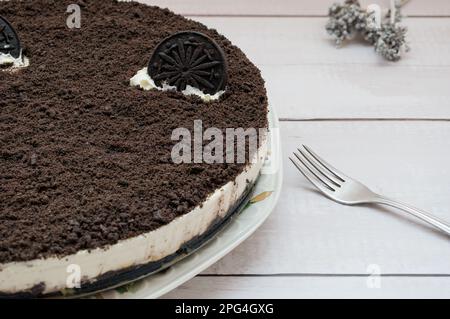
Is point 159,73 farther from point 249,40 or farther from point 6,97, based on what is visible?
point 249,40

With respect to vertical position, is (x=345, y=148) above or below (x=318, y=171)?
above

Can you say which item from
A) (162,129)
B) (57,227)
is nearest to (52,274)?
(57,227)

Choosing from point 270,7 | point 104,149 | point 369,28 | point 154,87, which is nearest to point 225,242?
point 104,149

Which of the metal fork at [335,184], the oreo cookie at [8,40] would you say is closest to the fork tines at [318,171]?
the metal fork at [335,184]

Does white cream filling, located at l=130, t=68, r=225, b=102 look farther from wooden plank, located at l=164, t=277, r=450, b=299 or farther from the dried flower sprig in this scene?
the dried flower sprig

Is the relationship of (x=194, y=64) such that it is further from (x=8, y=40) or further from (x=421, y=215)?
(x=421, y=215)

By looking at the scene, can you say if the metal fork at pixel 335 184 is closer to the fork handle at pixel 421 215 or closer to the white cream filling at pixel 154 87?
the fork handle at pixel 421 215

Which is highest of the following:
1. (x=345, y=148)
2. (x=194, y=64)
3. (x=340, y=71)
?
(x=340, y=71)
